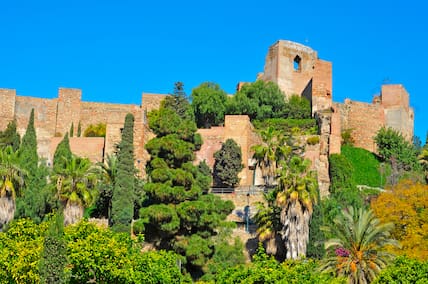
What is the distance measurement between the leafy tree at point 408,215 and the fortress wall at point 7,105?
26.2 metres

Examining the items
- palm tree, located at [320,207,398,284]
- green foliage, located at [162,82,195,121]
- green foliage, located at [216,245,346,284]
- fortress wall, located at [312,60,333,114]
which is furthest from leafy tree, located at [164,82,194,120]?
green foliage, located at [216,245,346,284]

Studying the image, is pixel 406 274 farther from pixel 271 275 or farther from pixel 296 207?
pixel 296 207

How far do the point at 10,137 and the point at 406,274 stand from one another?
97.3ft

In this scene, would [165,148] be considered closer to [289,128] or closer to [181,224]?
[181,224]

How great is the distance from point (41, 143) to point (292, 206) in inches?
780

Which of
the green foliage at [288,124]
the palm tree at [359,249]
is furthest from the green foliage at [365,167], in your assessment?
the palm tree at [359,249]

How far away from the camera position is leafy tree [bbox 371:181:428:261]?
28406 millimetres

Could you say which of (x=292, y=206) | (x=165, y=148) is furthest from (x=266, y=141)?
(x=292, y=206)

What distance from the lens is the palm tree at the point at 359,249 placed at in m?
24.6

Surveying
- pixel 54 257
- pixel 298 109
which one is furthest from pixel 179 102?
pixel 54 257

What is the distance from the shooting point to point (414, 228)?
97.5ft

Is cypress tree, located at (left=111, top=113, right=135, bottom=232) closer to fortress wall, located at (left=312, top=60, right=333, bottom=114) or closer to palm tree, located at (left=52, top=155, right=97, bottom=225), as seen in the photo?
palm tree, located at (left=52, top=155, right=97, bottom=225)

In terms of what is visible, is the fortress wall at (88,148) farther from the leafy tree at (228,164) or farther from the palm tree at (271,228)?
the palm tree at (271,228)

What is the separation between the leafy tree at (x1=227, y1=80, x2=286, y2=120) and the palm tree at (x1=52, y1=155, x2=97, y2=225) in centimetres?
1588
